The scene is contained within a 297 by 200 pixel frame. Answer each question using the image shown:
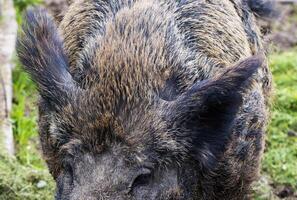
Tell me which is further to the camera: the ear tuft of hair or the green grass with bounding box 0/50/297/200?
the green grass with bounding box 0/50/297/200

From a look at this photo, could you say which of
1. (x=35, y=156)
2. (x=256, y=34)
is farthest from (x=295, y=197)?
(x=35, y=156)

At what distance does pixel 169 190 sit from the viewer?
4.36m

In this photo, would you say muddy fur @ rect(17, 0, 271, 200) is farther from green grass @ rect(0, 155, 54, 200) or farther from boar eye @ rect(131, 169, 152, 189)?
green grass @ rect(0, 155, 54, 200)

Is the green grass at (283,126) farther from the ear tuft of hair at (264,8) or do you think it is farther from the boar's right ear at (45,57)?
the boar's right ear at (45,57)

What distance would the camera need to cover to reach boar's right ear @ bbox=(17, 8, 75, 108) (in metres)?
4.49

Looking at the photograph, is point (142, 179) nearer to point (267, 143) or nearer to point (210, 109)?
point (210, 109)

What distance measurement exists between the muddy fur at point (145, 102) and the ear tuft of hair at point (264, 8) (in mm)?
957

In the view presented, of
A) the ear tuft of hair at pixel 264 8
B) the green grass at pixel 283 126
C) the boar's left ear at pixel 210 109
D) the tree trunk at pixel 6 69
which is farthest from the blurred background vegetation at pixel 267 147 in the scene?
the boar's left ear at pixel 210 109

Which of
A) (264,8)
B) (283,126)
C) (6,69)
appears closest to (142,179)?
(264,8)

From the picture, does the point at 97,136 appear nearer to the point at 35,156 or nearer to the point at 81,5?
the point at 81,5

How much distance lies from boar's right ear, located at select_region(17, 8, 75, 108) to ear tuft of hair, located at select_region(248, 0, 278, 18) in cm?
180

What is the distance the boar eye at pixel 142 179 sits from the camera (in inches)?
165

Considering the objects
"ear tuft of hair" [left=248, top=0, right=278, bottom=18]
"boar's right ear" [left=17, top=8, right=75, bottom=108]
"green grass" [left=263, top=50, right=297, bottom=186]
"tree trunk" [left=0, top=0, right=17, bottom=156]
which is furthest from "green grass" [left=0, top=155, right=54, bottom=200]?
"ear tuft of hair" [left=248, top=0, right=278, bottom=18]

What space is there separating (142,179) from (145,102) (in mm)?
408
